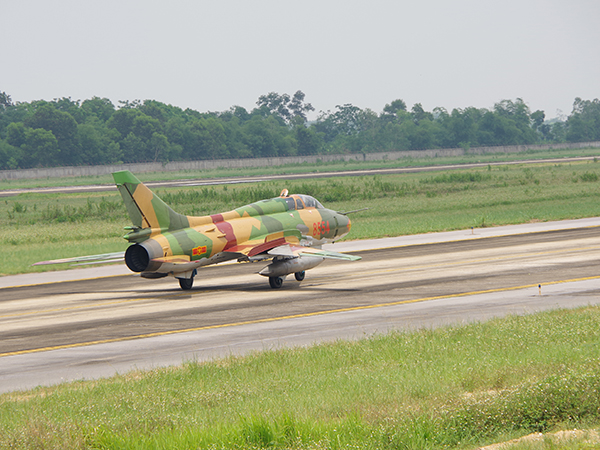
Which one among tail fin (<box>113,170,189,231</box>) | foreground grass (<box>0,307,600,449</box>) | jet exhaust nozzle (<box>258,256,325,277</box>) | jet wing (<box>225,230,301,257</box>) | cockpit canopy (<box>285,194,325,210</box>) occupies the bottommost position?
jet exhaust nozzle (<box>258,256,325,277</box>)

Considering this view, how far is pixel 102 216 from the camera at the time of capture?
2445 inches

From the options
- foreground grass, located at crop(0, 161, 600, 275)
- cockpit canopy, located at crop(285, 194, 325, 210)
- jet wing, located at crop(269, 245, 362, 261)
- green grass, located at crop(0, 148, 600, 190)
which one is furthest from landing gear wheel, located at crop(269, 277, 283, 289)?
green grass, located at crop(0, 148, 600, 190)

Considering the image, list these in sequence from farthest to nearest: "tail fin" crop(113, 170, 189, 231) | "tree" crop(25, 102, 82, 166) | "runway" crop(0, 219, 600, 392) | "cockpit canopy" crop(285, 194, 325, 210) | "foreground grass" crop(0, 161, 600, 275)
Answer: "tree" crop(25, 102, 82, 166) < "foreground grass" crop(0, 161, 600, 275) < "cockpit canopy" crop(285, 194, 325, 210) < "tail fin" crop(113, 170, 189, 231) < "runway" crop(0, 219, 600, 392)

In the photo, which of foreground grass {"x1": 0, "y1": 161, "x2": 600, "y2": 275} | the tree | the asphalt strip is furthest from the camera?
the tree

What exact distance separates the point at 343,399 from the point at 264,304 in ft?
41.6

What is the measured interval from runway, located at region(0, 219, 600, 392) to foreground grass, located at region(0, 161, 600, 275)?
946cm

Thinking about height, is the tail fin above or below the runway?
A: above

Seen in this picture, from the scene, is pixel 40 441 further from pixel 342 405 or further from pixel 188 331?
pixel 188 331

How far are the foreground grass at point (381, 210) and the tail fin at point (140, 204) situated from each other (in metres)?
12.6

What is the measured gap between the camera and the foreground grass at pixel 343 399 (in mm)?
9844

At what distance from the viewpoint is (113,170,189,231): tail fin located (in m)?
25.2

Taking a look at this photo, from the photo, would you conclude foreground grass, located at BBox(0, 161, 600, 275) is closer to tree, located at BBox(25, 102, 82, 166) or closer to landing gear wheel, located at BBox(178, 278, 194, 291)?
landing gear wheel, located at BBox(178, 278, 194, 291)

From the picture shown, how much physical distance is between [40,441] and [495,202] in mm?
52418

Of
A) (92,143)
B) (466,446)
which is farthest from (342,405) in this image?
(92,143)
